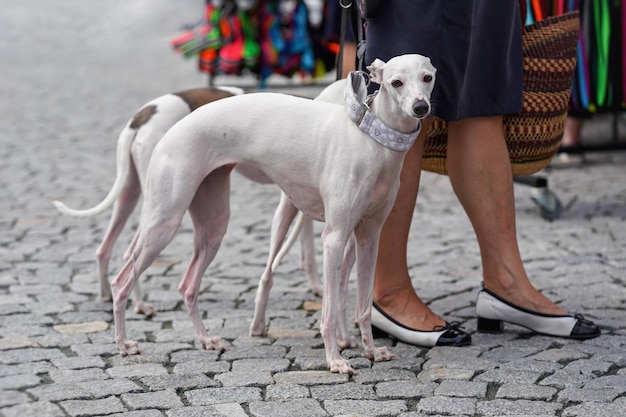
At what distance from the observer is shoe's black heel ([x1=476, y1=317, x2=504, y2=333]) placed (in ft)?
14.6

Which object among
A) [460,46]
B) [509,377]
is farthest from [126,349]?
[460,46]

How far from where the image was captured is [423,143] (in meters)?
4.33

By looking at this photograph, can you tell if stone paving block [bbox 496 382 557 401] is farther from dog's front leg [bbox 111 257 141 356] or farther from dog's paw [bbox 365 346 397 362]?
dog's front leg [bbox 111 257 141 356]

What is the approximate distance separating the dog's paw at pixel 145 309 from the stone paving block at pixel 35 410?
4.08ft

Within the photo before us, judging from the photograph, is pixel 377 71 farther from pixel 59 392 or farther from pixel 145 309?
pixel 145 309

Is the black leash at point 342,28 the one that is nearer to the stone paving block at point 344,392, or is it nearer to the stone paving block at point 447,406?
the stone paving block at point 344,392

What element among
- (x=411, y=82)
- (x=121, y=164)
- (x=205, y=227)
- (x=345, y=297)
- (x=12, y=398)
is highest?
(x=411, y=82)

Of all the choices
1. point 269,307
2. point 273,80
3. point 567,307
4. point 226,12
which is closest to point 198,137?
point 269,307

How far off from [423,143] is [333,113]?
610mm

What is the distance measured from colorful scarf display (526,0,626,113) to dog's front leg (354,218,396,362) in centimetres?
359

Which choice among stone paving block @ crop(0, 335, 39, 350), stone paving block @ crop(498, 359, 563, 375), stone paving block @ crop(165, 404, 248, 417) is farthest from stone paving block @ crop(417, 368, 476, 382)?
stone paving block @ crop(0, 335, 39, 350)

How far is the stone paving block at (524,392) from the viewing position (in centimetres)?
366

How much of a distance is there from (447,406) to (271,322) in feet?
4.22

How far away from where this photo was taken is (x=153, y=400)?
363 cm
